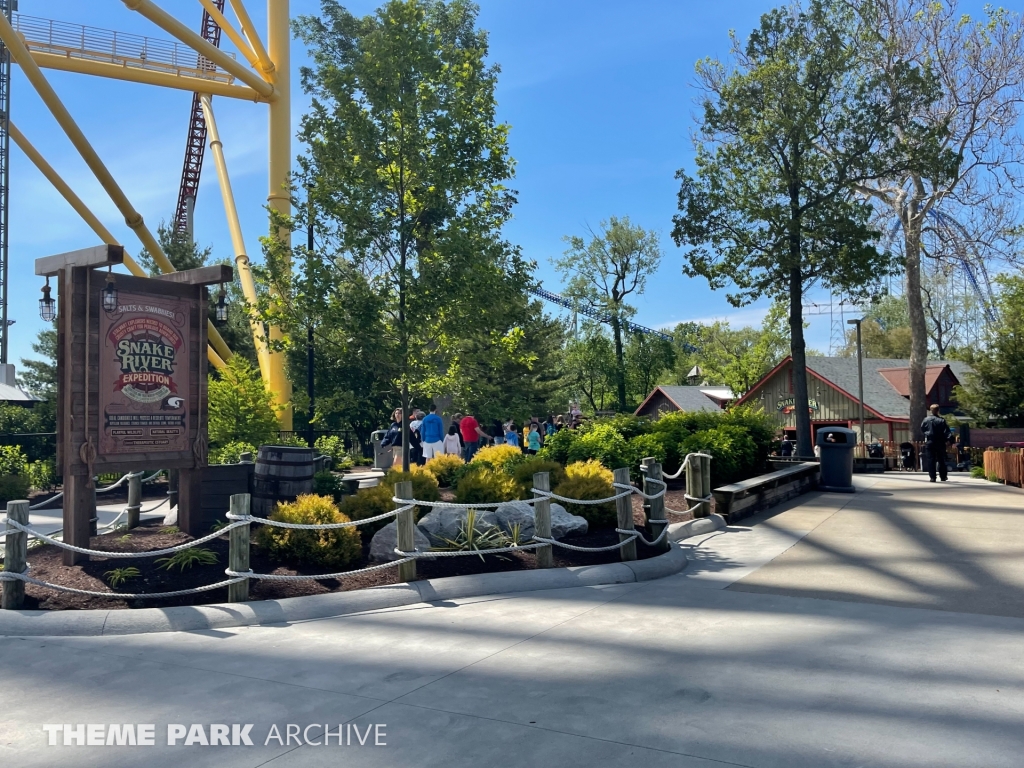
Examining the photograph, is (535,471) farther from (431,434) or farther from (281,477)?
(431,434)

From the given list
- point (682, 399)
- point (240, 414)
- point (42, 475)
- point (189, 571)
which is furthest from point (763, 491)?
point (682, 399)

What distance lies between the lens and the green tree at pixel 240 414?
19109mm

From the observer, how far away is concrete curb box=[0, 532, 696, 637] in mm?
6258

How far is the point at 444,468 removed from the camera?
13.9 metres

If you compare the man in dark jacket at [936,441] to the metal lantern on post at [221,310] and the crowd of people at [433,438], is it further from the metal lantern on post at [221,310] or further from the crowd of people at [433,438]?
the metal lantern on post at [221,310]

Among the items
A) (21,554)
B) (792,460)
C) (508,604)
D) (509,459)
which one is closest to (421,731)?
(508,604)

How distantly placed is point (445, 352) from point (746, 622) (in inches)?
316

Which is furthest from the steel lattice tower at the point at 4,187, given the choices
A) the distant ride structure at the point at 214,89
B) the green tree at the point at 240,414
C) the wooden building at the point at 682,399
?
the wooden building at the point at 682,399

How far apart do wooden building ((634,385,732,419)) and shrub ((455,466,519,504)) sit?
4340 centimetres

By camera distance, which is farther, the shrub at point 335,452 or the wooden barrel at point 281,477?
the shrub at point 335,452

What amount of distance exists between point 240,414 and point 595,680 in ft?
53.1

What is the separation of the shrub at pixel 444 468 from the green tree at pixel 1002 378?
20.2 m

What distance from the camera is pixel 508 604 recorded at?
7121 mm

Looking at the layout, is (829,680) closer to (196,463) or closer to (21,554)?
(21,554)
